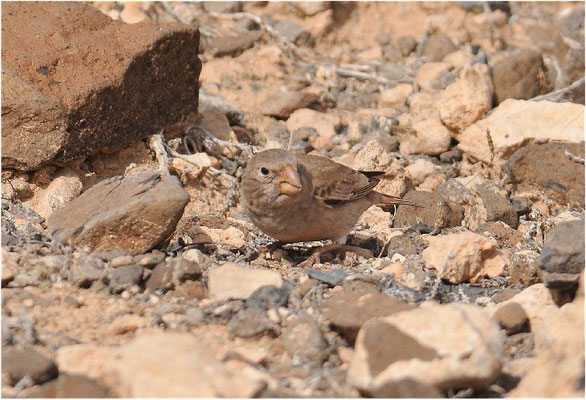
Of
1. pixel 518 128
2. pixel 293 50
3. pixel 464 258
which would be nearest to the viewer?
pixel 464 258

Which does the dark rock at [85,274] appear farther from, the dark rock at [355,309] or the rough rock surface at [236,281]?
the dark rock at [355,309]

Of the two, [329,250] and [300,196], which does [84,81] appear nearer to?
[300,196]

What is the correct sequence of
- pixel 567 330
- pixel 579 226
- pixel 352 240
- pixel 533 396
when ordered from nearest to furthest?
pixel 533 396
pixel 567 330
pixel 579 226
pixel 352 240

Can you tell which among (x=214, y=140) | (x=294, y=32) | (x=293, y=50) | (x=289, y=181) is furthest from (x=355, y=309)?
(x=294, y=32)

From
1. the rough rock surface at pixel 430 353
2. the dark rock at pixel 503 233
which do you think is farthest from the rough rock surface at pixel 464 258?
the rough rock surface at pixel 430 353

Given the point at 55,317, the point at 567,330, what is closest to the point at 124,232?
the point at 55,317

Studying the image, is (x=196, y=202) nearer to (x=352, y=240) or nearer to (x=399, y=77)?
(x=352, y=240)
